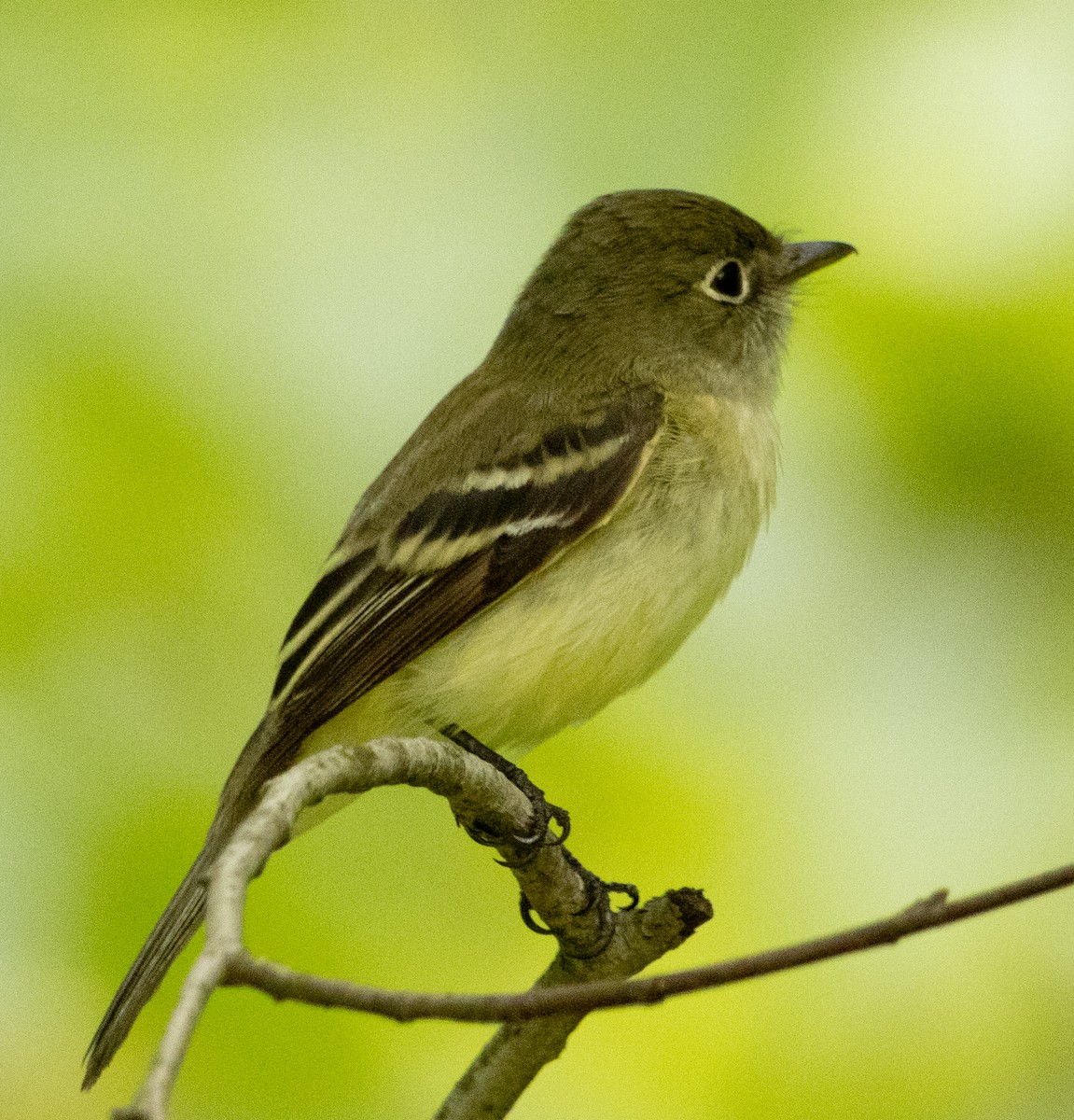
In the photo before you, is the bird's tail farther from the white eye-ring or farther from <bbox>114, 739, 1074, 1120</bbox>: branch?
the white eye-ring

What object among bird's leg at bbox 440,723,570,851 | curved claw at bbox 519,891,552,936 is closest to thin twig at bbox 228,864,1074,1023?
bird's leg at bbox 440,723,570,851

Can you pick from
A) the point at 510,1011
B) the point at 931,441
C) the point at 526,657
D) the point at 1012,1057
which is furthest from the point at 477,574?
the point at 510,1011

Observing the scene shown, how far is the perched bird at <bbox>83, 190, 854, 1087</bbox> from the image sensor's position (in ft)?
12.6

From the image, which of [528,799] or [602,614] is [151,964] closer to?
[528,799]

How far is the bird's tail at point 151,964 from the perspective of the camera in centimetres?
352

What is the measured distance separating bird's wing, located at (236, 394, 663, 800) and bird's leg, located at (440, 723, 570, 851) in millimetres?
255

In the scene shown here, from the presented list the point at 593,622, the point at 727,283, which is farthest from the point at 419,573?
the point at 727,283

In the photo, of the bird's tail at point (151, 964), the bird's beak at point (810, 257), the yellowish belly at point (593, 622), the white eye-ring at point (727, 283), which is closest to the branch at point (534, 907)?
the yellowish belly at point (593, 622)

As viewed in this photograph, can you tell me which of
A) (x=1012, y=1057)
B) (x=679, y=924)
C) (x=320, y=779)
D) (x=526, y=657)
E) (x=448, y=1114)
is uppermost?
(x=320, y=779)

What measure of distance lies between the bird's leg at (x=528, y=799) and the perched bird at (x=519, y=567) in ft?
0.14

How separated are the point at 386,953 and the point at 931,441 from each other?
84.2 inches

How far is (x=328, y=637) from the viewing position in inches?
156

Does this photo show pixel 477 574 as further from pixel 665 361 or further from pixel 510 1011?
pixel 510 1011

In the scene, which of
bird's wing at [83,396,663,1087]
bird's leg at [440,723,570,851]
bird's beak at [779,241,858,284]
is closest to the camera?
bird's leg at [440,723,570,851]
